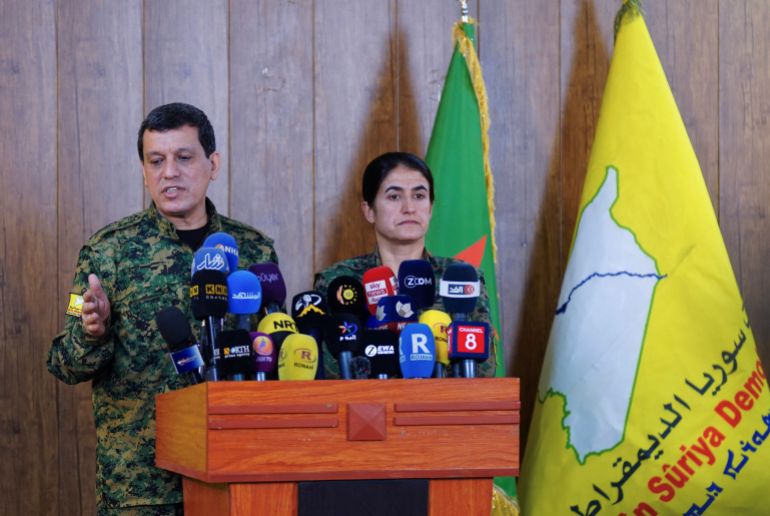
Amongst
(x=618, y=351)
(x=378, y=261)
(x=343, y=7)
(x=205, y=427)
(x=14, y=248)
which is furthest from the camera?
(x=343, y=7)

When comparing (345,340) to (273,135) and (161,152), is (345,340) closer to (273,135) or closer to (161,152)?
(161,152)

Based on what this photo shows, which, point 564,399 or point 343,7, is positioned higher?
point 343,7

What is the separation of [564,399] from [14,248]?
136cm

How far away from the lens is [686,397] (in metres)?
2.38

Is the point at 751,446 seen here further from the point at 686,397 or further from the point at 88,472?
the point at 88,472

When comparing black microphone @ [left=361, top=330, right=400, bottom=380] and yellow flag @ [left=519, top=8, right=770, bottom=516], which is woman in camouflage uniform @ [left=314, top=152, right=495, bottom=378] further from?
black microphone @ [left=361, top=330, right=400, bottom=380]

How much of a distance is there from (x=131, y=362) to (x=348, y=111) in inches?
43.5

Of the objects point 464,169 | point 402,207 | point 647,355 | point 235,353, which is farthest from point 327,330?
point 464,169

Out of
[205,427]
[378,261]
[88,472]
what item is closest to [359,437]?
[205,427]

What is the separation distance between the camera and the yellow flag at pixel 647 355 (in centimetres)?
236

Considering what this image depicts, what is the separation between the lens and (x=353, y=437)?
1.41 m

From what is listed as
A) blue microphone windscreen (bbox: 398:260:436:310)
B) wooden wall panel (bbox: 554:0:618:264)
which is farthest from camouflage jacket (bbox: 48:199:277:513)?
wooden wall panel (bbox: 554:0:618:264)

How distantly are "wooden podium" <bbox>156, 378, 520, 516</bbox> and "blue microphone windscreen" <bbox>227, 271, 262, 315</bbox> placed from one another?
0.18 m

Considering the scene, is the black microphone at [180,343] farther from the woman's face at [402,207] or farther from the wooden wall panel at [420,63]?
the wooden wall panel at [420,63]
